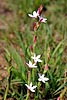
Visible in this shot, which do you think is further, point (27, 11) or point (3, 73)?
point (27, 11)

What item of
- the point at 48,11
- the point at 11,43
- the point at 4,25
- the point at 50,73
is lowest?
the point at 50,73

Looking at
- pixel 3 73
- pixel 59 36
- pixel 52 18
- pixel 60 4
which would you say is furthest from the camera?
pixel 60 4

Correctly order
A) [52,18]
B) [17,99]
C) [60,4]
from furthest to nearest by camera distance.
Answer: [60,4] < [52,18] < [17,99]

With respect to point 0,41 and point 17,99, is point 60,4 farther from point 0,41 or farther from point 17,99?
point 17,99

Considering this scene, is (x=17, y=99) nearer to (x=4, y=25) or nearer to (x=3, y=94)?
(x=3, y=94)

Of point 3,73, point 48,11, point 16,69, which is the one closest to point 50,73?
point 16,69

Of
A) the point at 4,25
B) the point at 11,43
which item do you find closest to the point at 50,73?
the point at 11,43

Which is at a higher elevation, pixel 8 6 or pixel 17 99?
pixel 8 6

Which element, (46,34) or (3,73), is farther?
(46,34)

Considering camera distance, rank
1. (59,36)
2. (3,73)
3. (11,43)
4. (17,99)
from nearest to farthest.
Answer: (17,99) → (3,73) → (11,43) → (59,36)
